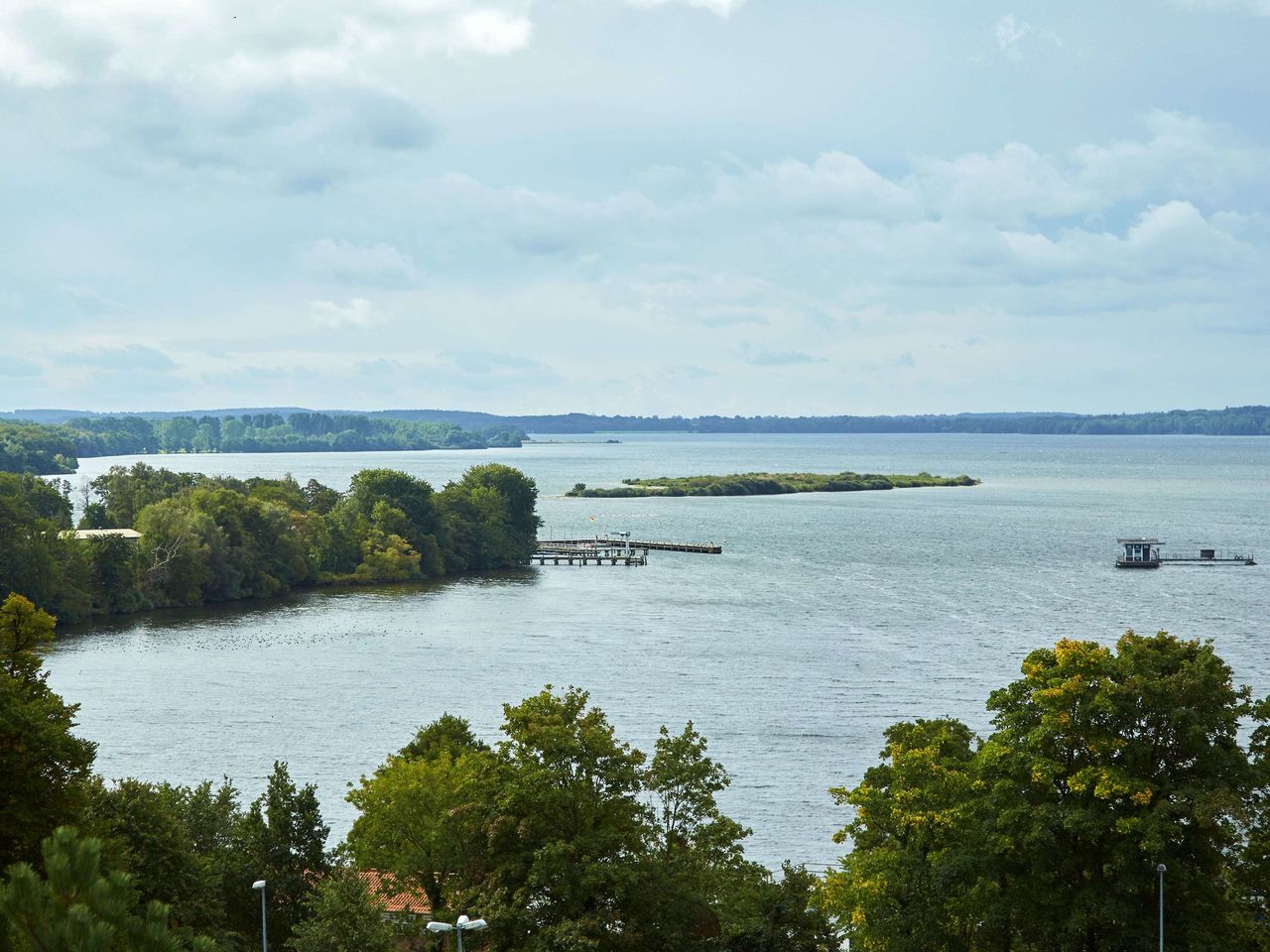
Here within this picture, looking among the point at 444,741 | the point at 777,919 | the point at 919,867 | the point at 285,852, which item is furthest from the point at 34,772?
the point at 919,867

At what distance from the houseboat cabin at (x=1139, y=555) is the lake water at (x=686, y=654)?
5.93 ft

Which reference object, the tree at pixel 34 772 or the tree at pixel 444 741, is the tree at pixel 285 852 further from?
the tree at pixel 34 772

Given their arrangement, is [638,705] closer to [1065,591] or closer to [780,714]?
[780,714]

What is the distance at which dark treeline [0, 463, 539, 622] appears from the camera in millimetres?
89062

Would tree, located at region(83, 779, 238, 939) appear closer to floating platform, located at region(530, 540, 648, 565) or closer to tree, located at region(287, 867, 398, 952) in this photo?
tree, located at region(287, 867, 398, 952)

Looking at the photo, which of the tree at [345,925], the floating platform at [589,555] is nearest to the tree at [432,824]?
the tree at [345,925]

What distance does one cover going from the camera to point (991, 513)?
17012 cm

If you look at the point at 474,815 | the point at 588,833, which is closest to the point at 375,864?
the point at 474,815

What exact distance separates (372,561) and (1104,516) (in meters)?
96.9

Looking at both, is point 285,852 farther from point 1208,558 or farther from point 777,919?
point 1208,558

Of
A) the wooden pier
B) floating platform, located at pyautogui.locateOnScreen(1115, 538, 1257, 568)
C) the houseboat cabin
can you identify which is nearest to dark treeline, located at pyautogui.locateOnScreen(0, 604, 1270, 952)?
the houseboat cabin

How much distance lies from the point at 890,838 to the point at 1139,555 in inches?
3793

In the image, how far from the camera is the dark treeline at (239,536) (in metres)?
89.1

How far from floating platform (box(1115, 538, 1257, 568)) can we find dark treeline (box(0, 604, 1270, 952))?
92.8 m
